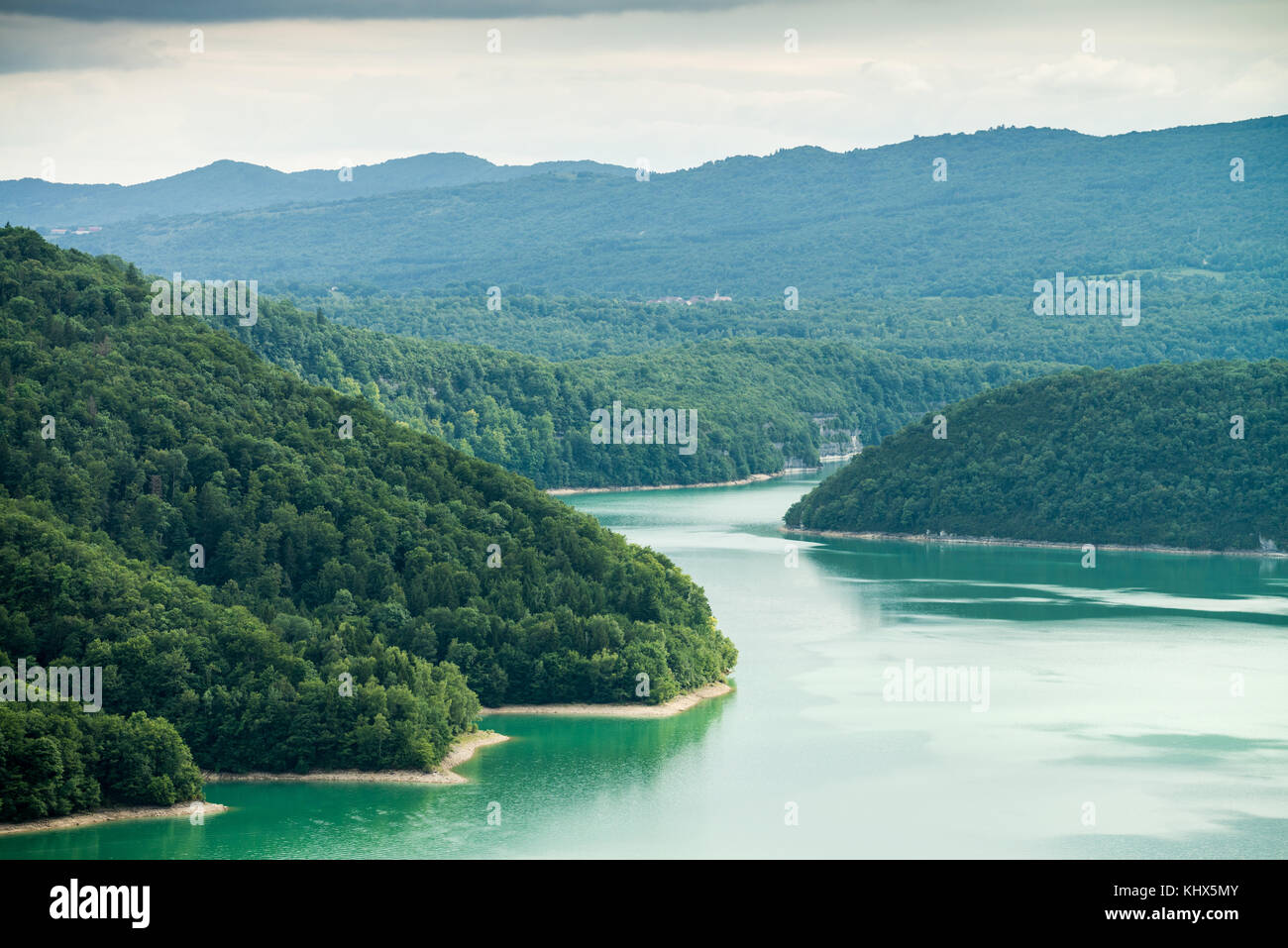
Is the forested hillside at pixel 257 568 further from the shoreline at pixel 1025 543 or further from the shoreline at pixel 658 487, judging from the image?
the shoreline at pixel 658 487

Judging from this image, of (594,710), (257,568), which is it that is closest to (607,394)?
(257,568)

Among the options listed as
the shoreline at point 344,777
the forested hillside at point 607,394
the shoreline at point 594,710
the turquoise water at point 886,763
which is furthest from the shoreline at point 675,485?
the shoreline at point 344,777

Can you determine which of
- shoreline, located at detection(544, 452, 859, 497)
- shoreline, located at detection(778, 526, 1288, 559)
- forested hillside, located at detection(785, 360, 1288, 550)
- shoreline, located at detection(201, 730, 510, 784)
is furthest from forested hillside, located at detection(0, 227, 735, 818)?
shoreline, located at detection(544, 452, 859, 497)

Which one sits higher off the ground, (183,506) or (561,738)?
(183,506)

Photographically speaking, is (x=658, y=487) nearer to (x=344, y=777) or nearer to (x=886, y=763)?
(x=886, y=763)

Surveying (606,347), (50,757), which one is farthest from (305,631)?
(606,347)

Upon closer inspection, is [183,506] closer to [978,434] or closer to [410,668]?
[410,668]
